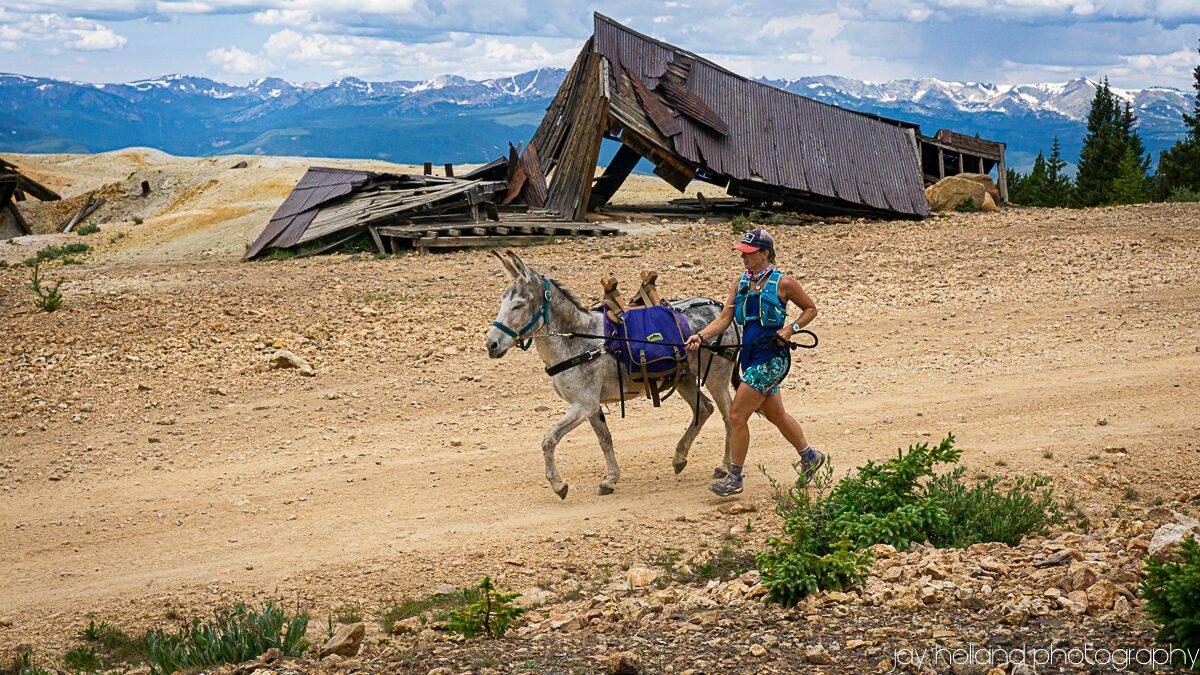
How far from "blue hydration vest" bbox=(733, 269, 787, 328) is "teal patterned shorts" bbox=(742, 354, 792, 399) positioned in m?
0.32

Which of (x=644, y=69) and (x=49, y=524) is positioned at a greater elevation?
(x=644, y=69)

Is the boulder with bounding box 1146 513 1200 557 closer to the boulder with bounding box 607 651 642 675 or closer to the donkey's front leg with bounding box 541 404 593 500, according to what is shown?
the boulder with bounding box 607 651 642 675

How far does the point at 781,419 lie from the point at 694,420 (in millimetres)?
1215

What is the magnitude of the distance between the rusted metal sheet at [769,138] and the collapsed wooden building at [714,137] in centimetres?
3

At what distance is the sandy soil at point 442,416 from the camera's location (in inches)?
332

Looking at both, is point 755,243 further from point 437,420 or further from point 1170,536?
point 437,420

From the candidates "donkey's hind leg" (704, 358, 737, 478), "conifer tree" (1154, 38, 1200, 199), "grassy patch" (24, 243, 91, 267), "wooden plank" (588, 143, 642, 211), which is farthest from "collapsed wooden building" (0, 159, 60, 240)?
"conifer tree" (1154, 38, 1200, 199)

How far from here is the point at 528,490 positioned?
32.1 feet

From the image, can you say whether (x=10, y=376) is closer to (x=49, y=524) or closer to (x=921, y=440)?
(x=49, y=524)

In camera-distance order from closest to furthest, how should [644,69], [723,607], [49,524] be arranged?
[723,607]
[49,524]
[644,69]

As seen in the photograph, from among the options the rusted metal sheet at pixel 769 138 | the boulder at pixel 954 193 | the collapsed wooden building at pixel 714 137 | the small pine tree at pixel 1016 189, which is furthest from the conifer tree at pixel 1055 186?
the collapsed wooden building at pixel 714 137

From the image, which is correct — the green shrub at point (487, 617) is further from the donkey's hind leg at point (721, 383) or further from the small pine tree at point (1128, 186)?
the small pine tree at point (1128, 186)

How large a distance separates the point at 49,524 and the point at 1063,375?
430 inches

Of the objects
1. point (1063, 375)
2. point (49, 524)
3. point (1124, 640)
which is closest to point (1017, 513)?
point (1124, 640)
